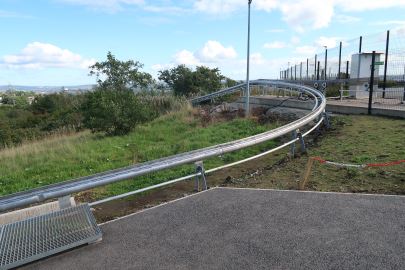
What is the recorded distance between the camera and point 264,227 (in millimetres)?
3971

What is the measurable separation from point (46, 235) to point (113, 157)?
7.79 metres

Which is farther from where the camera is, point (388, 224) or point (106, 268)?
point (388, 224)

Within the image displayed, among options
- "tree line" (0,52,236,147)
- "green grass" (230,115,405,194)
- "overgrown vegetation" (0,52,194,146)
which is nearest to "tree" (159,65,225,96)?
"tree line" (0,52,236,147)

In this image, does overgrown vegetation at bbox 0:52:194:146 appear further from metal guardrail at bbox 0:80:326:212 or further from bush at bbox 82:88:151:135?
metal guardrail at bbox 0:80:326:212

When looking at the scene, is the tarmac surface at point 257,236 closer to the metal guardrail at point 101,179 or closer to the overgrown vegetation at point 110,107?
the metal guardrail at point 101,179

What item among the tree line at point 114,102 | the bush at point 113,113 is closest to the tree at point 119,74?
the tree line at point 114,102

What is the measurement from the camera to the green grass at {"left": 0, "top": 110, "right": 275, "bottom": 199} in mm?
8754

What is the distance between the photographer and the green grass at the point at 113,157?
8.75m

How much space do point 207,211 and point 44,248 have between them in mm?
1913

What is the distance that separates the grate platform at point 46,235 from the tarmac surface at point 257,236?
10 centimetres

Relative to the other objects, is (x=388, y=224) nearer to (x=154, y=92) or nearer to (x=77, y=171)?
(x=77, y=171)

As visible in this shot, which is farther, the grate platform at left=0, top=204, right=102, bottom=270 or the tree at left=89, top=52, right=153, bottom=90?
the tree at left=89, top=52, right=153, bottom=90

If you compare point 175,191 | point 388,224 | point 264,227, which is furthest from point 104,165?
point 388,224

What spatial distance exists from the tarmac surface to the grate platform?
0.31ft
